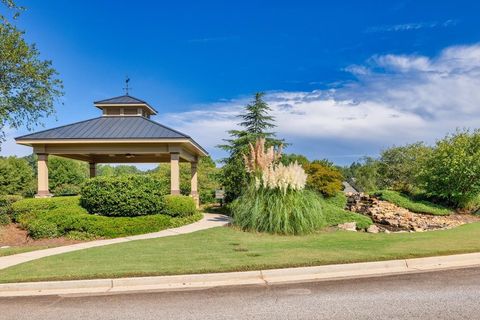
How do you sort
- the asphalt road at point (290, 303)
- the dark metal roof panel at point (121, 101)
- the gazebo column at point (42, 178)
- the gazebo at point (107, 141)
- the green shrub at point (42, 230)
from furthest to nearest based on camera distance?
1. the dark metal roof panel at point (121, 101)
2. the gazebo at point (107, 141)
3. the gazebo column at point (42, 178)
4. the green shrub at point (42, 230)
5. the asphalt road at point (290, 303)

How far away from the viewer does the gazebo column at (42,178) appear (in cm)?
1527

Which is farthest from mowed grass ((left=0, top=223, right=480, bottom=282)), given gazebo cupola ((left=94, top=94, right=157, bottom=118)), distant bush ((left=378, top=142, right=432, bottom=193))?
distant bush ((left=378, top=142, right=432, bottom=193))

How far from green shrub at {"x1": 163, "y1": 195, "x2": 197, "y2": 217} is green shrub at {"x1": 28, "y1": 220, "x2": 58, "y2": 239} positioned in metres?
3.73

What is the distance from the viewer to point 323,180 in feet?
62.9

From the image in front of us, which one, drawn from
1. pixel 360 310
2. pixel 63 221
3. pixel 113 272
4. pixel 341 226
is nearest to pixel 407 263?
pixel 360 310

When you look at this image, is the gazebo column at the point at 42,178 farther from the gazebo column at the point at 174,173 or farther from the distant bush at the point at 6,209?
the gazebo column at the point at 174,173

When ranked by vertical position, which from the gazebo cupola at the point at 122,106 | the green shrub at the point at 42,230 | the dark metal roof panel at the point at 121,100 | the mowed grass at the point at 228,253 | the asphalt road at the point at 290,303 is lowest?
the asphalt road at the point at 290,303

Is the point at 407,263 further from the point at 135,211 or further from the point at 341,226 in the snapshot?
the point at 135,211

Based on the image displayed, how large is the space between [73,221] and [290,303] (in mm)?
8662

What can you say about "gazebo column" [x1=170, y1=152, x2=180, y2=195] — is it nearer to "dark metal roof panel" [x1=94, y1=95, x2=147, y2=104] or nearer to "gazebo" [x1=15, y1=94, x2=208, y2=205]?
"gazebo" [x1=15, y1=94, x2=208, y2=205]

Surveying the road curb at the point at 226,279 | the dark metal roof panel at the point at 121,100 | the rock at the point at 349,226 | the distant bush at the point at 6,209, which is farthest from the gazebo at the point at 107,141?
the road curb at the point at 226,279

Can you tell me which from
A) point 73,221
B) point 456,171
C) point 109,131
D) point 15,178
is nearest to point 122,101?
point 109,131

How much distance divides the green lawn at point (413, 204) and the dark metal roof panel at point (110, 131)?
1290cm

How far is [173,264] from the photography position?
22.6ft
